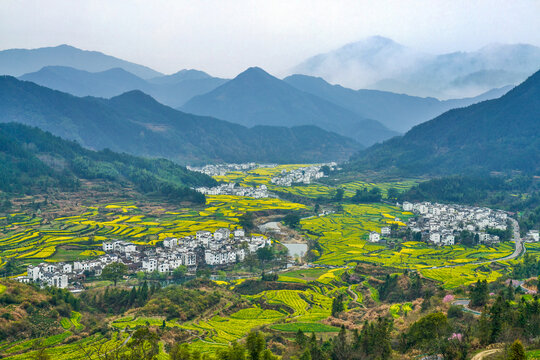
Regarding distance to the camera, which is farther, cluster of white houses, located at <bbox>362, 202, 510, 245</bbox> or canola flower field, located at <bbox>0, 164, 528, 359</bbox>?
cluster of white houses, located at <bbox>362, 202, 510, 245</bbox>

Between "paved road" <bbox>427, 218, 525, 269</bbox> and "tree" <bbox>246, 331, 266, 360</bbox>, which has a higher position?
"tree" <bbox>246, 331, 266, 360</bbox>

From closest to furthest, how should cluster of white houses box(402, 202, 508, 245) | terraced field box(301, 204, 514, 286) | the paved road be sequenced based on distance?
terraced field box(301, 204, 514, 286) → the paved road → cluster of white houses box(402, 202, 508, 245)

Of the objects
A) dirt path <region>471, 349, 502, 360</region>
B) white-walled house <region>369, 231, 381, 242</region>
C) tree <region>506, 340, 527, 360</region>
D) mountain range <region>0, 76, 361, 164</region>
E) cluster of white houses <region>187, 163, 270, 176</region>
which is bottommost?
white-walled house <region>369, 231, 381, 242</region>

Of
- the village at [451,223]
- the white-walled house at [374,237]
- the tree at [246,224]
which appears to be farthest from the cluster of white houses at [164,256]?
the village at [451,223]

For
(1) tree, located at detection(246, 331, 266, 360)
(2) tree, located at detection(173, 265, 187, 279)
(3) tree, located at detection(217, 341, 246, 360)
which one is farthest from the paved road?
(3) tree, located at detection(217, 341, 246, 360)

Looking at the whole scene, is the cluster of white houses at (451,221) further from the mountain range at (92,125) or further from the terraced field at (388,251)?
the mountain range at (92,125)

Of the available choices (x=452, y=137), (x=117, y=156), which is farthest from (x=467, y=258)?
(x=452, y=137)

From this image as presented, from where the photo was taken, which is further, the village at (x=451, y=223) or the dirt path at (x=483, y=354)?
the village at (x=451, y=223)

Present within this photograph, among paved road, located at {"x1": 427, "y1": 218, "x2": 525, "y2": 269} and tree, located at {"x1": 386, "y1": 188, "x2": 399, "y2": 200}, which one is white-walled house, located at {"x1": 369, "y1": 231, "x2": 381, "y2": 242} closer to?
paved road, located at {"x1": 427, "y1": 218, "x2": 525, "y2": 269}
